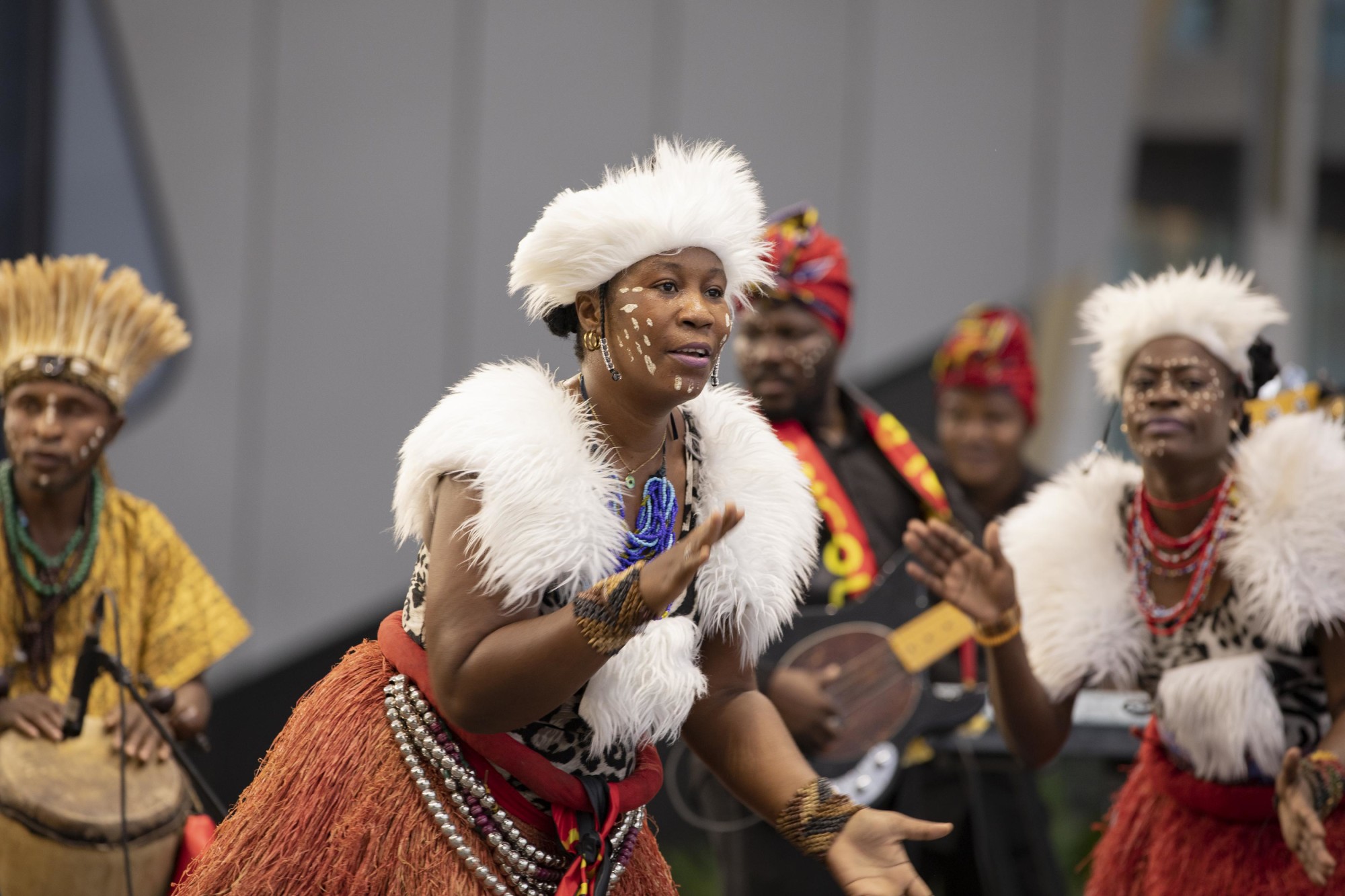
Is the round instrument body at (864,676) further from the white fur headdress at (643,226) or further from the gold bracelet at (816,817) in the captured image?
the white fur headdress at (643,226)

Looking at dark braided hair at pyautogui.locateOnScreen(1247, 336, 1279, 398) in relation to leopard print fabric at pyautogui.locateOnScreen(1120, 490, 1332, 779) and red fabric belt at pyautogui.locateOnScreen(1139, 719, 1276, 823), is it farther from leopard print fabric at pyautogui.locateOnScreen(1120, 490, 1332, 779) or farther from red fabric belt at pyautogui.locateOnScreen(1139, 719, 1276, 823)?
red fabric belt at pyautogui.locateOnScreen(1139, 719, 1276, 823)

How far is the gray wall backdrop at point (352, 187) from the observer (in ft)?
24.6

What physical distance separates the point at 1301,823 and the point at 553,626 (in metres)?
1.73

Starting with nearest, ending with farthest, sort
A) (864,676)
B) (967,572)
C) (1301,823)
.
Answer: (1301,823), (967,572), (864,676)

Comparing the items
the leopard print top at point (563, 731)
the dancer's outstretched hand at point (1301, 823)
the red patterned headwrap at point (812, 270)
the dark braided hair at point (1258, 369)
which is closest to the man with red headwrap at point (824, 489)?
the red patterned headwrap at point (812, 270)

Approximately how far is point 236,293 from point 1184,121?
5505 mm

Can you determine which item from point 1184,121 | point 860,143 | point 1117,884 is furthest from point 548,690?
point 1184,121

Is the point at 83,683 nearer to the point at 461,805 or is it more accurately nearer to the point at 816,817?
the point at 461,805

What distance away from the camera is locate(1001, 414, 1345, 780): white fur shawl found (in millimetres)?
3328

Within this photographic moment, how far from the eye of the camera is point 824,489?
4.74 metres

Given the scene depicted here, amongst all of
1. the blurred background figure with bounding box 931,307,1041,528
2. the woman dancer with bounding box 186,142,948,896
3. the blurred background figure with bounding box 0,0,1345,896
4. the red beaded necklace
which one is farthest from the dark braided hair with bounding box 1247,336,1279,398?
the blurred background figure with bounding box 0,0,1345,896

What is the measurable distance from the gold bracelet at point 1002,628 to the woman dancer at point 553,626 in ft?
2.48

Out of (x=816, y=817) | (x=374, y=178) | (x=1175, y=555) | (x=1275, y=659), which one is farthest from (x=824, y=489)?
(x=374, y=178)

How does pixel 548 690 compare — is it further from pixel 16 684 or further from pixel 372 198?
pixel 372 198
